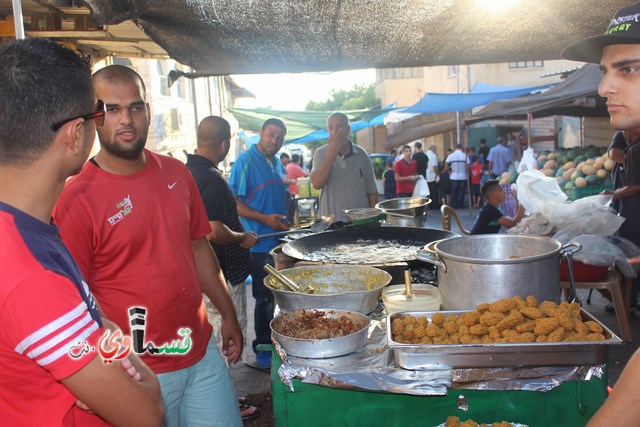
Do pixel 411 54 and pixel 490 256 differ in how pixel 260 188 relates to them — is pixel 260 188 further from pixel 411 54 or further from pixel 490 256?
pixel 490 256

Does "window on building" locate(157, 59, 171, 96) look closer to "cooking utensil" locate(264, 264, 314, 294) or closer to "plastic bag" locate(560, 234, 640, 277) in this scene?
"plastic bag" locate(560, 234, 640, 277)

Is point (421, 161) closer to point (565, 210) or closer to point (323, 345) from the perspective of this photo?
point (565, 210)

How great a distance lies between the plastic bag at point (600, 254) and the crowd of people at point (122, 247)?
106cm

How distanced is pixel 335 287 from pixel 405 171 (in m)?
12.5

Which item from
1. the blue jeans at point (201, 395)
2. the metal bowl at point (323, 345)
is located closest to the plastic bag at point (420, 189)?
the blue jeans at point (201, 395)

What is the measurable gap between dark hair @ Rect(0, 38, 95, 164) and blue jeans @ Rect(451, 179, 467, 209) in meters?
16.0

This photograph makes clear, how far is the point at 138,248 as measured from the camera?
252 cm

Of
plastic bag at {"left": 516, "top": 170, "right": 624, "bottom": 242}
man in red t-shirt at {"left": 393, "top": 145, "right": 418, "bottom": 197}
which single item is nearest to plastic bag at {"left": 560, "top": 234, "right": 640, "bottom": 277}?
plastic bag at {"left": 516, "top": 170, "right": 624, "bottom": 242}

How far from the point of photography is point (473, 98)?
51.6ft

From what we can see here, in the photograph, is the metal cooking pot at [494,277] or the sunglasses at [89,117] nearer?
the sunglasses at [89,117]

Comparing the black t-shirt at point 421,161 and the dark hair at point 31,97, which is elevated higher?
the dark hair at point 31,97

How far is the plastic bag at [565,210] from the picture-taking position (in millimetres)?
5332

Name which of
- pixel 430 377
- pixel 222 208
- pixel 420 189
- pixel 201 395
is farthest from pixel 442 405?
pixel 420 189

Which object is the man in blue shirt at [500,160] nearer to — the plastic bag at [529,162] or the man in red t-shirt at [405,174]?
the man in red t-shirt at [405,174]
